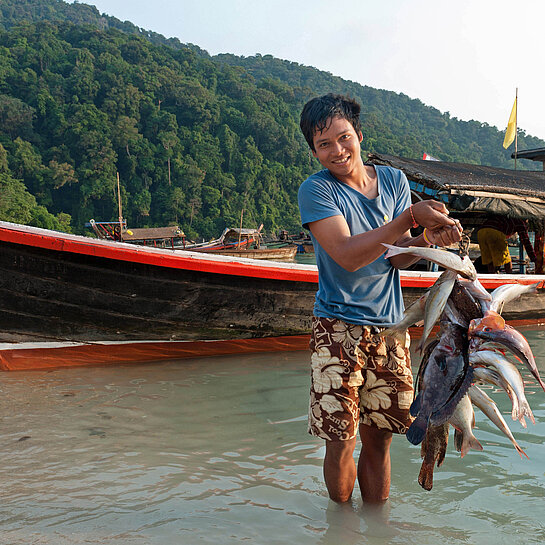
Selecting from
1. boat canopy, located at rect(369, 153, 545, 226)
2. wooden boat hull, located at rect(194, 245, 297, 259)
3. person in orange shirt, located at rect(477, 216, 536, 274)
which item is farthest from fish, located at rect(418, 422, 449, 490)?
wooden boat hull, located at rect(194, 245, 297, 259)

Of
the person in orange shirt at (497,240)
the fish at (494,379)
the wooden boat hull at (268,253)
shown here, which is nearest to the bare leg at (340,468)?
the fish at (494,379)

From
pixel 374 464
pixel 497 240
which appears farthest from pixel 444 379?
pixel 497 240

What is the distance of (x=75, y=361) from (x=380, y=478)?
12.7 ft

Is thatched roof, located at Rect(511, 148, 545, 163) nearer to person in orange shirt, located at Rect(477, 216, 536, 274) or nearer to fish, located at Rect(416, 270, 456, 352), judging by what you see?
person in orange shirt, located at Rect(477, 216, 536, 274)

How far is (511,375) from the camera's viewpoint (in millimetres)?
1734

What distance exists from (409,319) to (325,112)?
0.83m

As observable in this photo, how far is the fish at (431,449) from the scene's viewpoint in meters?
1.99

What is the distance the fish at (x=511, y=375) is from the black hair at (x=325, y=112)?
99cm

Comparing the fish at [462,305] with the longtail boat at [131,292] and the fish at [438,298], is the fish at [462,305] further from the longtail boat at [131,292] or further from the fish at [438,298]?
the longtail boat at [131,292]

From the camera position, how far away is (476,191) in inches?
254

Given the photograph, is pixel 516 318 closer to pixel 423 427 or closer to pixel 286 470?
pixel 286 470

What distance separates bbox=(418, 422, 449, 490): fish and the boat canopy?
4705 mm

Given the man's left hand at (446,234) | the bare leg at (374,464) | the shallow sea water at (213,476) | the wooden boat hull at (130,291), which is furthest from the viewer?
the wooden boat hull at (130,291)

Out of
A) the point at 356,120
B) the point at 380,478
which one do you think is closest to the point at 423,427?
the point at 380,478
